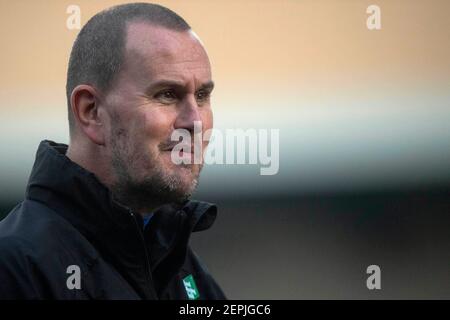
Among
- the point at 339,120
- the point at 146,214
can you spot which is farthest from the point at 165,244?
the point at 339,120

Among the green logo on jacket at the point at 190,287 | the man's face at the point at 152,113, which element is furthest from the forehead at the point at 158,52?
the green logo on jacket at the point at 190,287

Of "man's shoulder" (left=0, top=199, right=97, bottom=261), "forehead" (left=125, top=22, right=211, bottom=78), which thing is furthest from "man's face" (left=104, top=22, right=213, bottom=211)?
"man's shoulder" (left=0, top=199, right=97, bottom=261)

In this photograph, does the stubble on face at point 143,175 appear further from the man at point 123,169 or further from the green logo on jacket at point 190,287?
the green logo on jacket at point 190,287

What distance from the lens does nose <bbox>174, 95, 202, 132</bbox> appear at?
4.53ft

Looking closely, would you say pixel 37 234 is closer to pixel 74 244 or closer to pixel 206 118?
pixel 74 244

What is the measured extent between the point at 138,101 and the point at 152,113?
4cm

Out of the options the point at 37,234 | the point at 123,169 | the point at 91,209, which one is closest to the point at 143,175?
the point at 123,169

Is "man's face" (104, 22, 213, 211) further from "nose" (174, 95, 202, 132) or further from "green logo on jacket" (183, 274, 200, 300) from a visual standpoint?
"green logo on jacket" (183, 274, 200, 300)

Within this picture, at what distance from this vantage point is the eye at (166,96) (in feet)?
4.54

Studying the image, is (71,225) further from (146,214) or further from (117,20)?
(117,20)

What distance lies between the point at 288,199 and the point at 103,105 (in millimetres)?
1632

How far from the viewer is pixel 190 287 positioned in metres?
1.55

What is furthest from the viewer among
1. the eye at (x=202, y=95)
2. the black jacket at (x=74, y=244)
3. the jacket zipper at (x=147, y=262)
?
the eye at (x=202, y=95)

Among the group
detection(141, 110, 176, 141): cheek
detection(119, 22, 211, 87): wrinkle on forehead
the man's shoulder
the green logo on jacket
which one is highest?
detection(119, 22, 211, 87): wrinkle on forehead
